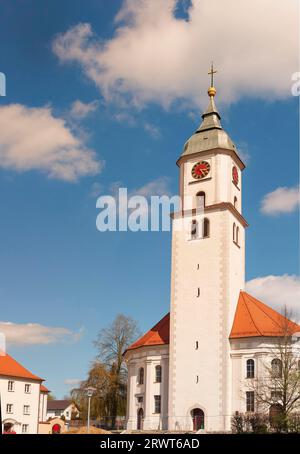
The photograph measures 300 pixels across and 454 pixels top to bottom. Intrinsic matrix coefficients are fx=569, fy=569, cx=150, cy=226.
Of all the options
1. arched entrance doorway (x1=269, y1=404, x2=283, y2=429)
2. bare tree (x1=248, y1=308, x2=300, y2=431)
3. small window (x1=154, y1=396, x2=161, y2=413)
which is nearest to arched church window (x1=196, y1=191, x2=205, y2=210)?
bare tree (x1=248, y1=308, x2=300, y2=431)

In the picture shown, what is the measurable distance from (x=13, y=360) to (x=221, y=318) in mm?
22018

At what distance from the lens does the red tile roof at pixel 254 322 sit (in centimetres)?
4222

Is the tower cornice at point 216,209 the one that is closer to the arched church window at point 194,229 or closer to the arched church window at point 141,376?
the arched church window at point 194,229

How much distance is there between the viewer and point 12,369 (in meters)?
51.8

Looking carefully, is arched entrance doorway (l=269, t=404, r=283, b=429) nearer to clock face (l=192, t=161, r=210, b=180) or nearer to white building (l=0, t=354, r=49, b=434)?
clock face (l=192, t=161, r=210, b=180)

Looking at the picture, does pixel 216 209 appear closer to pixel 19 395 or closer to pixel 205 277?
pixel 205 277

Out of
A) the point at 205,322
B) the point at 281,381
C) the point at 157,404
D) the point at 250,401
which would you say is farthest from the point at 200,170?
the point at 157,404

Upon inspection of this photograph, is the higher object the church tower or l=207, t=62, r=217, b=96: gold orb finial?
l=207, t=62, r=217, b=96: gold orb finial

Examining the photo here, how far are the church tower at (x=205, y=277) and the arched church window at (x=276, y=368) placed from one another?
3352 millimetres

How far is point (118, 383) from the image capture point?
58.1 meters

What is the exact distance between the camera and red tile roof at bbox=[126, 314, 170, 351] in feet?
152

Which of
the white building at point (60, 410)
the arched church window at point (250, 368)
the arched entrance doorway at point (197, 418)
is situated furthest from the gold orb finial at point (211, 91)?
the white building at point (60, 410)

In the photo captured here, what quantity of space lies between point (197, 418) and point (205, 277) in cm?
1061
